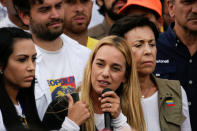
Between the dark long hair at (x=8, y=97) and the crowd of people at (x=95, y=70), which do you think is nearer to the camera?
the dark long hair at (x=8, y=97)

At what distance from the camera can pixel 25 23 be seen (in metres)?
4.05

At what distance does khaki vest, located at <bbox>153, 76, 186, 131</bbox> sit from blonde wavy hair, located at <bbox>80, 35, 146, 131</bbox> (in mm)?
277

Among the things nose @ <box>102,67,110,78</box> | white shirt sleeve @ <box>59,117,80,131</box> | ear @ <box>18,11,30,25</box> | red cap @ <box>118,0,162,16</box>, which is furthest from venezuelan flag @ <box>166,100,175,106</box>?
ear @ <box>18,11,30,25</box>

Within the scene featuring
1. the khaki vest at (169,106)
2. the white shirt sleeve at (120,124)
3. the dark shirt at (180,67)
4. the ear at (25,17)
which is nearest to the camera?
the white shirt sleeve at (120,124)

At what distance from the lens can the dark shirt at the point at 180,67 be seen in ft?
14.4

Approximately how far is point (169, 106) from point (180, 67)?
2.66ft

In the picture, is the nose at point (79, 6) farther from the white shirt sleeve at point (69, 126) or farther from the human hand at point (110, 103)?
the white shirt sleeve at point (69, 126)

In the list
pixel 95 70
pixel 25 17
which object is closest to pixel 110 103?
pixel 95 70

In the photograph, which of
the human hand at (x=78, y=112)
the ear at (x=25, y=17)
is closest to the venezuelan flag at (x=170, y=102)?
the human hand at (x=78, y=112)

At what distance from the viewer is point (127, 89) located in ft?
11.7

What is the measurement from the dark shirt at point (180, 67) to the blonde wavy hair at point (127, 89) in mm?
951

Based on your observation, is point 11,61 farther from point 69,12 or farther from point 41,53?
point 69,12

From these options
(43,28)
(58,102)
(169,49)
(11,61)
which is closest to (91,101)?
(58,102)

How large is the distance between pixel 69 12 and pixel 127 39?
3.36ft
